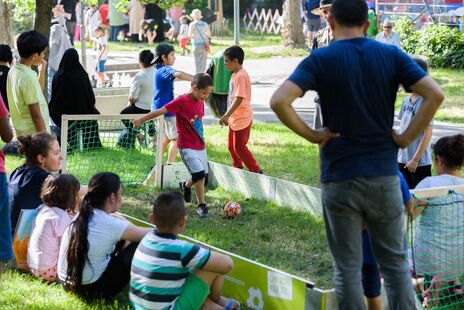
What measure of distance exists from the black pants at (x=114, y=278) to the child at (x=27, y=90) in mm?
2347

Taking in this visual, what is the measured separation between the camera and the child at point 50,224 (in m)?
6.36

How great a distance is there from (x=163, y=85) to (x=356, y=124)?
6150mm

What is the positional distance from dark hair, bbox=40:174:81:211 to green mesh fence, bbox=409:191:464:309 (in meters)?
2.58

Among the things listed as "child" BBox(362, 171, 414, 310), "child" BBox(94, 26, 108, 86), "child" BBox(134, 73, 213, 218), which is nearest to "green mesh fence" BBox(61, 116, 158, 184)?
"child" BBox(134, 73, 213, 218)

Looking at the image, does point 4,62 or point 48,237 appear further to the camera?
point 4,62

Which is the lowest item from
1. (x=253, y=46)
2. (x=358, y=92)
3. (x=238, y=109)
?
(x=253, y=46)

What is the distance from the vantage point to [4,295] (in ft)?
20.2

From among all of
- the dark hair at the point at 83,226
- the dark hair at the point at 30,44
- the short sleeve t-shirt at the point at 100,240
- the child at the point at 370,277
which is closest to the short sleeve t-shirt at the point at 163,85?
the dark hair at the point at 30,44

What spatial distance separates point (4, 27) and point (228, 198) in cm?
1197

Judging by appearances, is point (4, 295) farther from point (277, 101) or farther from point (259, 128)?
point (259, 128)

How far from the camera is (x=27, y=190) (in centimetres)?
688

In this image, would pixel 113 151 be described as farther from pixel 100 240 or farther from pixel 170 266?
pixel 170 266

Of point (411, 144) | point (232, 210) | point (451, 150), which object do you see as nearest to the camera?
point (451, 150)

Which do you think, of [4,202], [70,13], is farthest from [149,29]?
[4,202]
